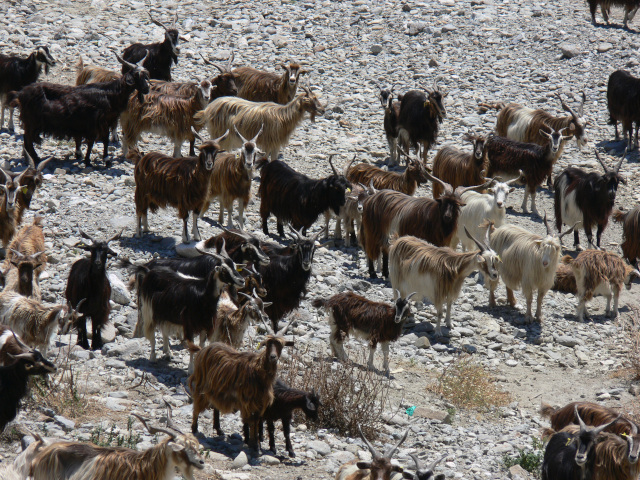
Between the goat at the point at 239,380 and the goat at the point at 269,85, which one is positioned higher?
the goat at the point at 269,85

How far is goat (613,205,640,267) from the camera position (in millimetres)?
13609

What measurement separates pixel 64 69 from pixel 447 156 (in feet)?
28.7

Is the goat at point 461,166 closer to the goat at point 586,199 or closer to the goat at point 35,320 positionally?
the goat at point 586,199

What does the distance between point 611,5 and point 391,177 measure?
10.7 metres

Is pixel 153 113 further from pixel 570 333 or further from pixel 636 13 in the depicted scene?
pixel 636 13

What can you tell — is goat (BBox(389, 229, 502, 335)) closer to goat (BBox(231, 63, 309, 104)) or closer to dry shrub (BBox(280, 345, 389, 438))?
dry shrub (BBox(280, 345, 389, 438))

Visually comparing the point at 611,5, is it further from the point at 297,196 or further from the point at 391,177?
the point at 297,196

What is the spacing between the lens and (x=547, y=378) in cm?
1059

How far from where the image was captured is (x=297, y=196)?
13172 millimetres

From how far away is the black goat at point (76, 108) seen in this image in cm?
1419

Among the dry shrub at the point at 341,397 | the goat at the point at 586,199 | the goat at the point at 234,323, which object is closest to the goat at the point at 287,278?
the goat at the point at 234,323

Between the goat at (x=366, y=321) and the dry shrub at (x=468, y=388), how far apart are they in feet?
2.20

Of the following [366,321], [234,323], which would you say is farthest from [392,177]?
[234,323]

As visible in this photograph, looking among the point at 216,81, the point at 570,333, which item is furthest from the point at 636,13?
the point at 570,333
